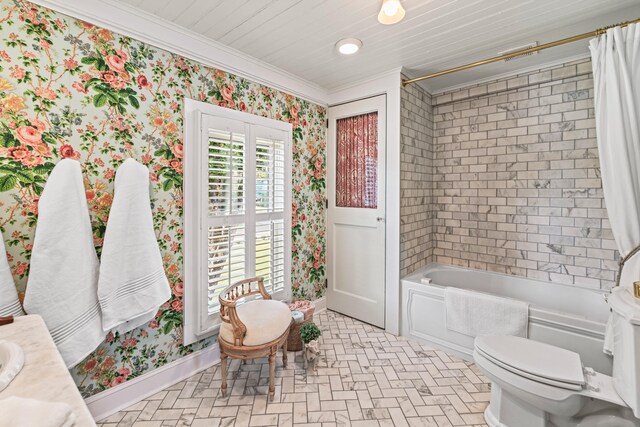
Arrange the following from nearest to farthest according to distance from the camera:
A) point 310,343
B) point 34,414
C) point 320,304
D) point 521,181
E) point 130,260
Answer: point 34,414 → point 130,260 → point 310,343 → point 521,181 → point 320,304

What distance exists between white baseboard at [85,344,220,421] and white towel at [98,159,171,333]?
40 centimetres

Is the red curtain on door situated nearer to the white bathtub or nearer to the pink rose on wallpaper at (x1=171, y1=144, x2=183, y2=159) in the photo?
the white bathtub

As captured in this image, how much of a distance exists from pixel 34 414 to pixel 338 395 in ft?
5.36

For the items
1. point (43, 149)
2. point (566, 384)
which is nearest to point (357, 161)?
point (566, 384)

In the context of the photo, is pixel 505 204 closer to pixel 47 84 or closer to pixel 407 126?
pixel 407 126

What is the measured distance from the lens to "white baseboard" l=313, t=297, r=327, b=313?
309 centimetres

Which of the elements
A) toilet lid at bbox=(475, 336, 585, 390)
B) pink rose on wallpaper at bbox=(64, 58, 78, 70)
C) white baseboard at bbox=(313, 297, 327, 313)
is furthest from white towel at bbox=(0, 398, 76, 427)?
white baseboard at bbox=(313, 297, 327, 313)

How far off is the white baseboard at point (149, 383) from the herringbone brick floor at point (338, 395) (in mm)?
43

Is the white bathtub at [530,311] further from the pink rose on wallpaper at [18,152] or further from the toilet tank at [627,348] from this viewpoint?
the pink rose on wallpaper at [18,152]

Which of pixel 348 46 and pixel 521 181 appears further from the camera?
pixel 521 181

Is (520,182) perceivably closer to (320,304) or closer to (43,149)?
(320,304)

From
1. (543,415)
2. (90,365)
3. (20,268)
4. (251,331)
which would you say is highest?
(20,268)

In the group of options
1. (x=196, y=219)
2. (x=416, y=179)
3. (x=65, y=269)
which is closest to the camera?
(x=65, y=269)

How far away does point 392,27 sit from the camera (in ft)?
6.35
